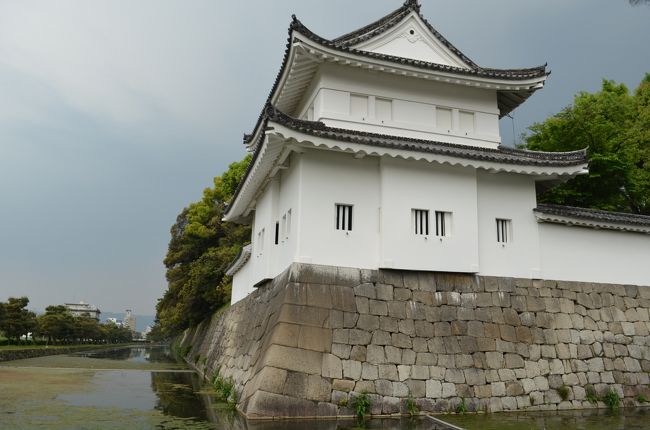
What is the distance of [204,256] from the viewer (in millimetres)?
28516

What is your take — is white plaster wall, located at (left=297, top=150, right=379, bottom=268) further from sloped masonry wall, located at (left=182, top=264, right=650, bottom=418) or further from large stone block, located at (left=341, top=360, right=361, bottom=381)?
large stone block, located at (left=341, top=360, right=361, bottom=381)

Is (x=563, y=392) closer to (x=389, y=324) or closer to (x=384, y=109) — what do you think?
(x=389, y=324)

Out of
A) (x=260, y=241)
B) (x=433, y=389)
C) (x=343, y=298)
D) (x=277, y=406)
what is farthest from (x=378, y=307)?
(x=260, y=241)

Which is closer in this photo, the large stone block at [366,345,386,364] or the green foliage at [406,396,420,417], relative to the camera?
the green foliage at [406,396,420,417]

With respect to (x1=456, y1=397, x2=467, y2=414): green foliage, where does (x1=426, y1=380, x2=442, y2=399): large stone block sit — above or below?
above

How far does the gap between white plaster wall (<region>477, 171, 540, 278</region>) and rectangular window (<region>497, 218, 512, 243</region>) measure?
8cm

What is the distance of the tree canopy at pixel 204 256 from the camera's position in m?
27.6

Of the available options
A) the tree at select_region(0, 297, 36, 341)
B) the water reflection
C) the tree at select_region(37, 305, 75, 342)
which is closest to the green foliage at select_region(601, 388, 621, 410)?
the water reflection

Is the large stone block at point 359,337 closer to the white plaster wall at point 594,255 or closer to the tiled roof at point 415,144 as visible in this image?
the tiled roof at point 415,144

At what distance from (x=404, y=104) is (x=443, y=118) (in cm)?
118

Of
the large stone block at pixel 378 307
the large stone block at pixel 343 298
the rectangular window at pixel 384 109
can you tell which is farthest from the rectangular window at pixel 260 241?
the rectangular window at pixel 384 109

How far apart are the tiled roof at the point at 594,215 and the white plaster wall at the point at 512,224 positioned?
14.4 inches

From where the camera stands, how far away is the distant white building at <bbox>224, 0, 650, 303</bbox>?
32.8 ft

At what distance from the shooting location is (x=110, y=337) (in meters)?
71.0
